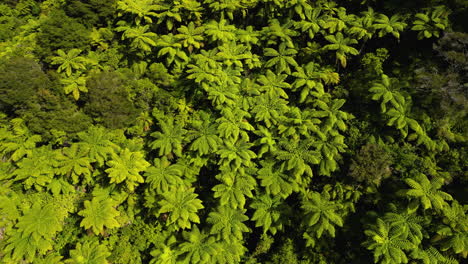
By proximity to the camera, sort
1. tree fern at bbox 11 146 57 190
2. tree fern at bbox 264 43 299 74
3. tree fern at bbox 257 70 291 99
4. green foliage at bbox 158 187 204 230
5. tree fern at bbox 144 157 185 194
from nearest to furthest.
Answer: tree fern at bbox 11 146 57 190 → green foliage at bbox 158 187 204 230 → tree fern at bbox 144 157 185 194 → tree fern at bbox 257 70 291 99 → tree fern at bbox 264 43 299 74

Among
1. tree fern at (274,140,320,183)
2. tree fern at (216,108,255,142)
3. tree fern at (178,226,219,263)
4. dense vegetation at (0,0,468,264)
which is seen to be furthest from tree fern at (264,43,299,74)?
tree fern at (178,226,219,263)

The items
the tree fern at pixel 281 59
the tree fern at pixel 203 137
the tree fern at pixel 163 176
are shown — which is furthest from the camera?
the tree fern at pixel 281 59

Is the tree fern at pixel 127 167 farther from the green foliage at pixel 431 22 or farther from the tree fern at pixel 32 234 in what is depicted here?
the green foliage at pixel 431 22

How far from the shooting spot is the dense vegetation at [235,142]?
7.01m

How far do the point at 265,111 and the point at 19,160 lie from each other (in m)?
6.53

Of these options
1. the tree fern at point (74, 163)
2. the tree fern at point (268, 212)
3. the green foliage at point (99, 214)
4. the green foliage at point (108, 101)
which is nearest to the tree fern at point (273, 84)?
the tree fern at point (268, 212)

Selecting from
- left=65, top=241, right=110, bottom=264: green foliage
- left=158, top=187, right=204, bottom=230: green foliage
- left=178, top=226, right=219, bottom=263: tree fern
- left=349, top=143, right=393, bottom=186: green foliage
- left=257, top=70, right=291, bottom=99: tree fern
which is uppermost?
left=257, top=70, right=291, bottom=99: tree fern

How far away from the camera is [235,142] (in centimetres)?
786

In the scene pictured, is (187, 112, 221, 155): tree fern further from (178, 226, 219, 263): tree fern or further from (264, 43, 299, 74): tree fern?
(264, 43, 299, 74): tree fern

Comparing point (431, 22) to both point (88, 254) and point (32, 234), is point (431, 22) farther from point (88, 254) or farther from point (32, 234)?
point (32, 234)

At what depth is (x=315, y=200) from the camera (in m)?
7.32

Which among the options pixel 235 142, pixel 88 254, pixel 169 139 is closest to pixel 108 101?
pixel 169 139

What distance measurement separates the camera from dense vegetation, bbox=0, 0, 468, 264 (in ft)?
23.0

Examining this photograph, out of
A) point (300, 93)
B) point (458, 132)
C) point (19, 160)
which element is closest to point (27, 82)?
point (19, 160)
